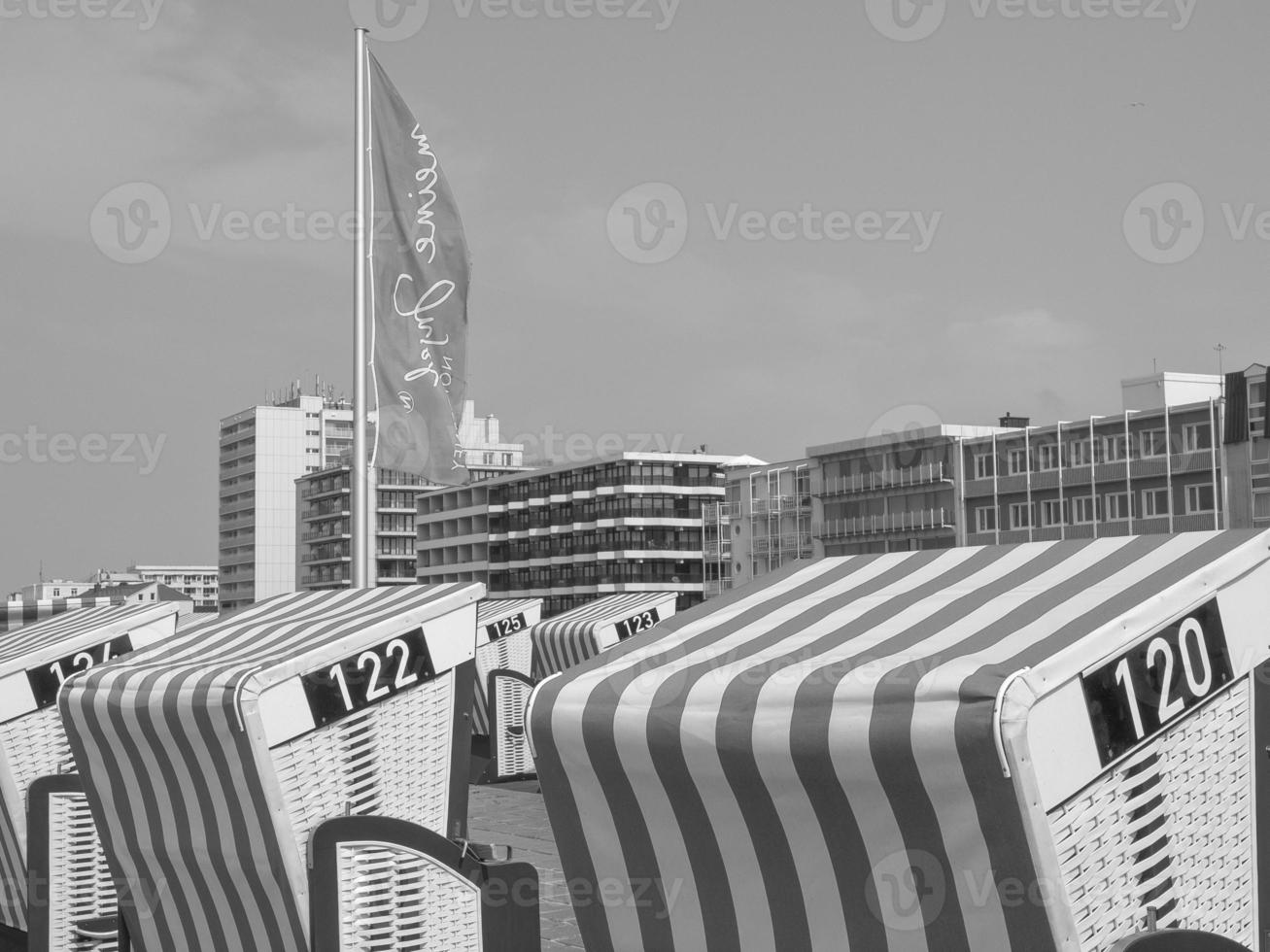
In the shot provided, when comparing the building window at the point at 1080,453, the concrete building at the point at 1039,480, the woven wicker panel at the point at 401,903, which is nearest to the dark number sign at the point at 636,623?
the woven wicker panel at the point at 401,903

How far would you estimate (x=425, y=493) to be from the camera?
14662 centimetres

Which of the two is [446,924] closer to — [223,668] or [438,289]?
[223,668]

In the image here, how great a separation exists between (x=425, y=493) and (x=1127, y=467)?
83.1m

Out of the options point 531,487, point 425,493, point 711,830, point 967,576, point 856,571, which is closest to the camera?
point 711,830

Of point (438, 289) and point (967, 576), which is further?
point (438, 289)

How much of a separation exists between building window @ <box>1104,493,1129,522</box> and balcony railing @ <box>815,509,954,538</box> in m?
12.8

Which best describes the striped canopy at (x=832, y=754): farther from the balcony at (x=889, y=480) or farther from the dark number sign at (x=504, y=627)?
the balcony at (x=889, y=480)

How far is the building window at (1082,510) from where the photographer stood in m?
81.3

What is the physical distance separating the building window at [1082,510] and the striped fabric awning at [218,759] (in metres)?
80.0

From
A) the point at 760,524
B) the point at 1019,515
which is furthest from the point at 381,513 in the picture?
the point at 1019,515

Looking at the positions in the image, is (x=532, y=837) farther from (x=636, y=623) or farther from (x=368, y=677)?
(x=636, y=623)

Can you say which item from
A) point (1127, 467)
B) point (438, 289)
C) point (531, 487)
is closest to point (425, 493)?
point (531, 487)

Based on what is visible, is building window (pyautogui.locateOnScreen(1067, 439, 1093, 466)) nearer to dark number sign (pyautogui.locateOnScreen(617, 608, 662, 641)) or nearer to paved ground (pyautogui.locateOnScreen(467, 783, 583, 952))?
dark number sign (pyautogui.locateOnScreen(617, 608, 662, 641))

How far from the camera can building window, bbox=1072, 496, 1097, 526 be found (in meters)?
81.3
